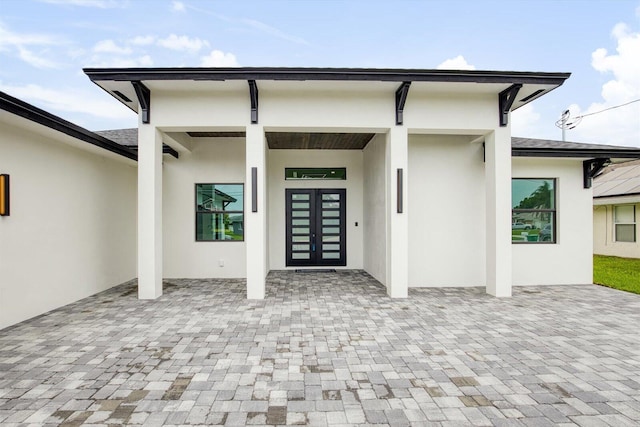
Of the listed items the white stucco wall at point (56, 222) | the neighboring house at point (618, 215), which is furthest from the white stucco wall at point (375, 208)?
the neighboring house at point (618, 215)

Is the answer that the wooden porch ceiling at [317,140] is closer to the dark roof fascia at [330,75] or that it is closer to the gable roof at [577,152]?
the dark roof fascia at [330,75]

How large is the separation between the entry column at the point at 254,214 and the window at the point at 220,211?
89.1 inches

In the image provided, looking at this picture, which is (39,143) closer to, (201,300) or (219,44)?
(201,300)

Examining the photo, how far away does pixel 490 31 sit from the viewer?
1136 cm

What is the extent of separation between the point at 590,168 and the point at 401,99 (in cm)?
457

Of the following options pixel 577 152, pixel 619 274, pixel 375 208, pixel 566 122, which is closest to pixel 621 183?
pixel 619 274

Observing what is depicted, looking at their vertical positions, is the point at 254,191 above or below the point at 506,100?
below

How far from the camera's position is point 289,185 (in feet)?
27.8

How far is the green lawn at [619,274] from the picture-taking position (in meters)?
6.71

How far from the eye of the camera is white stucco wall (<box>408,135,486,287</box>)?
21.6ft

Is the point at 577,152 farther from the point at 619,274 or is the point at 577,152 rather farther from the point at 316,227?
the point at 316,227

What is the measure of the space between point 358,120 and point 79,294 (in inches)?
218

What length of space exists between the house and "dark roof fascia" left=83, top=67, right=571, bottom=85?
0.02 metres

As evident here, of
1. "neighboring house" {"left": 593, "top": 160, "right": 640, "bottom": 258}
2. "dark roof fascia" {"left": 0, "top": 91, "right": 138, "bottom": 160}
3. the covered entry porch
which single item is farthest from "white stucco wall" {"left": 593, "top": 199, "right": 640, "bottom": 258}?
"dark roof fascia" {"left": 0, "top": 91, "right": 138, "bottom": 160}
